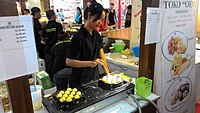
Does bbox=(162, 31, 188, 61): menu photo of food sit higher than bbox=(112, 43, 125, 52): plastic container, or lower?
higher

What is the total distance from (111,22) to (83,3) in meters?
2.39

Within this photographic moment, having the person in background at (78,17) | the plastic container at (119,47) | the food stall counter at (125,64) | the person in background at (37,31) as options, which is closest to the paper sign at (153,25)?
the food stall counter at (125,64)

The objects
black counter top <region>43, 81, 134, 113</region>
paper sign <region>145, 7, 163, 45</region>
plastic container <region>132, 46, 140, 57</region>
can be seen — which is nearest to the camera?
black counter top <region>43, 81, 134, 113</region>

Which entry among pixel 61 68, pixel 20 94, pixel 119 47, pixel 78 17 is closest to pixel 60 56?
pixel 61 68

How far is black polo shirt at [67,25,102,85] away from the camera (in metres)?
1.67

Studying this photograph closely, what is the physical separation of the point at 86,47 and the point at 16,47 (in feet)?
2.92

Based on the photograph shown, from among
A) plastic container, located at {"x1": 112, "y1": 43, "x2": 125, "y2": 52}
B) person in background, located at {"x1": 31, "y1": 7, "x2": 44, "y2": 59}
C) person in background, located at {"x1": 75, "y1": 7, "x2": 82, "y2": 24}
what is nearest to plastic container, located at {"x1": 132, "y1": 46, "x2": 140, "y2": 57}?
plastic container, located at {"x1": 112, "y1": 43, "x2": 125, "y2": 52}

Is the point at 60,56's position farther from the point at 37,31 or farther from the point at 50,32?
the point at 37,31

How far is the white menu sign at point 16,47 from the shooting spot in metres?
0.83

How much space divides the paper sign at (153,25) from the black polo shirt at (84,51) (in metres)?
0.54

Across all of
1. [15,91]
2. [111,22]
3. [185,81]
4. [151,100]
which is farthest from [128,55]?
[111,22]

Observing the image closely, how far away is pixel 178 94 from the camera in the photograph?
1908mm

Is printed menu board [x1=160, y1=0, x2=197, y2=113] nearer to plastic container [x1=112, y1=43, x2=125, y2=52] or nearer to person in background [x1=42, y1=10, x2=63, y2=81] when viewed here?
plastic container [x1=112, y1=43, x2=125, y2=52]

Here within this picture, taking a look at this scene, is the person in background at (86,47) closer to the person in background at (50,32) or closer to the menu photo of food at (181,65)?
the menu photo of food at (181,65)
